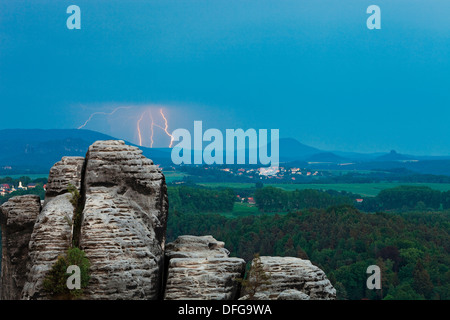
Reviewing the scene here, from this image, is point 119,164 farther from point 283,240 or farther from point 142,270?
point 283,240

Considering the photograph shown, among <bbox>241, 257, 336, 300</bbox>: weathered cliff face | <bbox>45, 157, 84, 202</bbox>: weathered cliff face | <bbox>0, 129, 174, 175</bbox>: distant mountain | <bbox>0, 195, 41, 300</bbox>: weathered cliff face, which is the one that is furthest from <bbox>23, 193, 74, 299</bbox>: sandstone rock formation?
<bbox>0, 129, 174, 175</bbox>: distant mountain

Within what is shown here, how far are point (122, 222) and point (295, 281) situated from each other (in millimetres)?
7518

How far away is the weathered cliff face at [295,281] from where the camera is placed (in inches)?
1027

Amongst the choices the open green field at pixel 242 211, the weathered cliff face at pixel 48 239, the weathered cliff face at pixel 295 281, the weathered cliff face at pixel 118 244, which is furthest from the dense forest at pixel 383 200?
the weathered cliff face at pixel 48 239

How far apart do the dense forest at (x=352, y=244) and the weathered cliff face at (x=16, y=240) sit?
5303 cm

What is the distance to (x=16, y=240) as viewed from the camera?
2905 centimetres

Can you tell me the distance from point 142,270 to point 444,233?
106 m

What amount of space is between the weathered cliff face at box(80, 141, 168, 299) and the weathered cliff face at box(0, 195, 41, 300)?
3999mm

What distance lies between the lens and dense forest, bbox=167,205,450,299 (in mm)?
86625

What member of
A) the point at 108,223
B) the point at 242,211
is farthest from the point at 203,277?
the point at 242,211

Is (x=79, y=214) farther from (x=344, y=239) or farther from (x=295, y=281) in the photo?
(x=344, y=239)

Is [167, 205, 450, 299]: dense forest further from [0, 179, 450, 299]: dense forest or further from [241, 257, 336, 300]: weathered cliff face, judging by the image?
[241, 257, 336, 300]: weathered cliff face

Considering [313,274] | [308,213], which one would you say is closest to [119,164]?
[313,274]

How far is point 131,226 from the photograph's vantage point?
24938 millimetres
